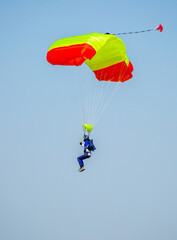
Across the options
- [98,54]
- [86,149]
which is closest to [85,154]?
[86,149]

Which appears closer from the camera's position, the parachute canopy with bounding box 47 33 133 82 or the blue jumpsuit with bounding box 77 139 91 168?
the parachute canopy with bounding box 47 33 133 82

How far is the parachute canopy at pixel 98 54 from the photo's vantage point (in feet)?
77.6

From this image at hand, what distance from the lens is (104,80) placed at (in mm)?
27703

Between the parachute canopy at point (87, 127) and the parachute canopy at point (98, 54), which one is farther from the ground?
the parachute canopy at point (98, 54)

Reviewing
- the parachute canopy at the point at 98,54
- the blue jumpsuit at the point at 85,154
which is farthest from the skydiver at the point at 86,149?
the parachute canopy at the point at 98,54

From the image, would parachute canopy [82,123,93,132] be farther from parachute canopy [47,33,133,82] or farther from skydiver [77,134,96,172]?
parachute canopy [47,33,133,82]

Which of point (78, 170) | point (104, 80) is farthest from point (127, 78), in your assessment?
point (78, 170)

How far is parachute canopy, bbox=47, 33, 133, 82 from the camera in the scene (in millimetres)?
23641

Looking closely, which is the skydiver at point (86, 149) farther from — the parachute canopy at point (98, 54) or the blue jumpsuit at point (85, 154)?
the parachute canopy at point (98, 54)

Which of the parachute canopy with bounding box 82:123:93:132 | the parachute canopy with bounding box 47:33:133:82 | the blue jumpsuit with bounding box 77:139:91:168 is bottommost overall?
the blue jumpsuit with bounding box 77:139:91:168

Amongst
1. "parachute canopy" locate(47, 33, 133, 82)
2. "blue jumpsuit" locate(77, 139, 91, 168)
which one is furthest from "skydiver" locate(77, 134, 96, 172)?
"parachute canopy" locate(47, 33, 133, 82)

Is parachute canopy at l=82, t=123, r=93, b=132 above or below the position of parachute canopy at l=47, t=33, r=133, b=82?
below

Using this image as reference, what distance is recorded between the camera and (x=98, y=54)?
2627 centimetres

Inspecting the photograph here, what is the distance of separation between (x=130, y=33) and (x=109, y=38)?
1.00 metres
